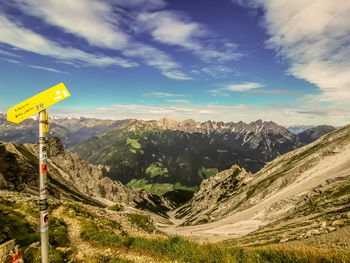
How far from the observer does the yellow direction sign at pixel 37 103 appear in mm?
7219

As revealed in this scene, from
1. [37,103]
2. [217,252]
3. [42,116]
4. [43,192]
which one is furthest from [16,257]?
[217,252]

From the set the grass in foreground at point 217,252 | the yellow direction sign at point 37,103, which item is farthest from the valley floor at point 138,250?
the yellow direction sign at point 37,103

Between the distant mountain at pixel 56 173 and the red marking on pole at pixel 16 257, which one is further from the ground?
the red marking on pole at pixel 16 257

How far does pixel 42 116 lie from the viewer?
7418 millimetres

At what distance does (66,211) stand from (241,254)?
26.4m

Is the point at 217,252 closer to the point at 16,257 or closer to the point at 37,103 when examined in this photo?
the point at 16,257

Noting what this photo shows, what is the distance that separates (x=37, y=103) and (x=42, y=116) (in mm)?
572

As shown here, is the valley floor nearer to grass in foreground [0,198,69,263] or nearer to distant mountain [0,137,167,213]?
grass in foreground [0,198,69,263]

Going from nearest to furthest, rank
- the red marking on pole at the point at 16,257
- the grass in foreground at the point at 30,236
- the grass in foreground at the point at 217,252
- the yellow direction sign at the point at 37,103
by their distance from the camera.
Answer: the grass in foreground at the point at 217,252, the yellow direction sign at the point at 37,103, the red marking on pole at the point at 16,257, the grass in foreground at the point at 30,236

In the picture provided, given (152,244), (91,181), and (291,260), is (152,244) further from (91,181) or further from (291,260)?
(91,181)

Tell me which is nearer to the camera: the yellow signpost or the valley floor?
the yellow signpost

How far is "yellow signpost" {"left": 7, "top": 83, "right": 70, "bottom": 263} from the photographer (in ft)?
23.8

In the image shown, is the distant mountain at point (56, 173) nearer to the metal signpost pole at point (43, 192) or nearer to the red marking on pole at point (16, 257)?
the red marking on pole at point (16, 257)

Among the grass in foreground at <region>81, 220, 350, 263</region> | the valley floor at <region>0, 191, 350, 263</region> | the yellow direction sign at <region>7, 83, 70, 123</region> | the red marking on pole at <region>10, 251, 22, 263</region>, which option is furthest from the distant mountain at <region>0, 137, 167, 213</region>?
the yellow direction sign at <region>7, 83, 70, 123</region>
